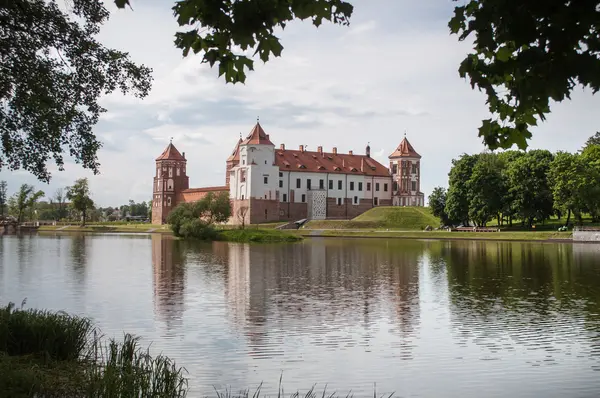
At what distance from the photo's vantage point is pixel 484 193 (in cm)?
6122

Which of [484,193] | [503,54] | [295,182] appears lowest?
[503,54]

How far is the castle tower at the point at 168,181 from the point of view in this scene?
93.6 m

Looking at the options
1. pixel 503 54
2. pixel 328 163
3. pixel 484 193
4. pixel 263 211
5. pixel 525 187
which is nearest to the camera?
pixel 503 54

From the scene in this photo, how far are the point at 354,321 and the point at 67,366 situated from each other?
6990mm

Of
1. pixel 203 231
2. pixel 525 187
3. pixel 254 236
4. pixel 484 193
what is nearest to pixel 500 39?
pixel 254 236

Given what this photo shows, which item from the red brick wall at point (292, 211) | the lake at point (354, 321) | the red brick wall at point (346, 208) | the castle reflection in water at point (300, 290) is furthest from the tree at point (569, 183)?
the red brick wall at point (292, 211)

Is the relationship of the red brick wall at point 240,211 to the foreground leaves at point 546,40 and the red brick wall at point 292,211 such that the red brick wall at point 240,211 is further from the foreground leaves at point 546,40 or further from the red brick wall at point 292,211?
the foreground leaves at point 546,40

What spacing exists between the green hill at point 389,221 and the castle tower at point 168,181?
93.1 feet

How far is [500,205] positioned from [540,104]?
5982cm

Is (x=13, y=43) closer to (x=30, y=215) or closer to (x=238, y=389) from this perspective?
(x=238, y=389)

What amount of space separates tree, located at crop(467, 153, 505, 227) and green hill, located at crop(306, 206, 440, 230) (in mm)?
9161

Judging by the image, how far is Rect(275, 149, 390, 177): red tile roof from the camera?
85.2m

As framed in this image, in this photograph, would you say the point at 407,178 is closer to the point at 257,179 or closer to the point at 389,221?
the point at 389,221

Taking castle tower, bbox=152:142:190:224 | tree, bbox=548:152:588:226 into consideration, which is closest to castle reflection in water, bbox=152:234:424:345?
tree, bbox=548:152:588:226
